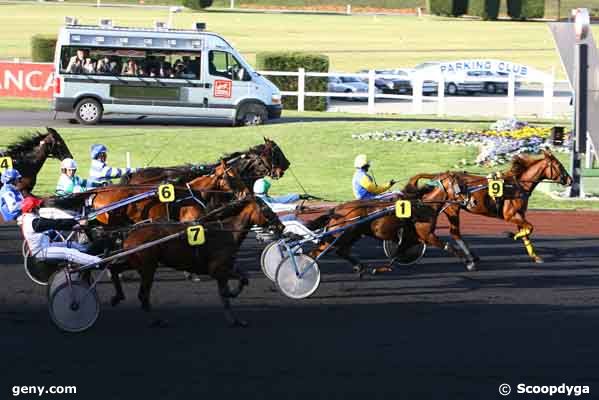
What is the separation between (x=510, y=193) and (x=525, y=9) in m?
56.8

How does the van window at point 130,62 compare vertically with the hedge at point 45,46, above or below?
below

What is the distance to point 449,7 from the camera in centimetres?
7044

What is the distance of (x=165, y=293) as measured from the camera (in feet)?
41.3

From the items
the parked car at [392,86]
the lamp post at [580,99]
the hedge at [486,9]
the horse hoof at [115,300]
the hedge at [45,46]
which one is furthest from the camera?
the hedge at [486,9]

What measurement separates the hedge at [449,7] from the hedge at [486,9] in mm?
701

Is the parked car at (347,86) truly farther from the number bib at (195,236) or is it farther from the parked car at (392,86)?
the number bib at (195,236)

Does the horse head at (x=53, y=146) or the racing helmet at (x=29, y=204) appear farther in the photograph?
the horse head at (x=53, y=146)

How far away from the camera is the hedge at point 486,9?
69312 mm

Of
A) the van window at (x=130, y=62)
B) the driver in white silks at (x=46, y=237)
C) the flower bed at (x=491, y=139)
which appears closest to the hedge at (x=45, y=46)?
the van window at (x=130, y=62)

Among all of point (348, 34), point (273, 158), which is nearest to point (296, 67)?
point (273, 158)

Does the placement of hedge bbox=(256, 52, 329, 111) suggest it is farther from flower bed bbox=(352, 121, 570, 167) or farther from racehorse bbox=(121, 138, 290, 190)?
racehorse bbox=(121, 138, 290, 190)

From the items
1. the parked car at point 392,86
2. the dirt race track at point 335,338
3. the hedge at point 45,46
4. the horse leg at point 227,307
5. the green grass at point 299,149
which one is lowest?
the dirt race track at point 335,338

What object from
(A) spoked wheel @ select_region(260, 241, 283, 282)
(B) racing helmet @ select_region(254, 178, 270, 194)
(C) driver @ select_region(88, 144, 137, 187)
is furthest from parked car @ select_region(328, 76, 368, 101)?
(A) spoked wheel @ select_region(260, 241, 283, 282)

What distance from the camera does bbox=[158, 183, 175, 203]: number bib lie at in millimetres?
12547
